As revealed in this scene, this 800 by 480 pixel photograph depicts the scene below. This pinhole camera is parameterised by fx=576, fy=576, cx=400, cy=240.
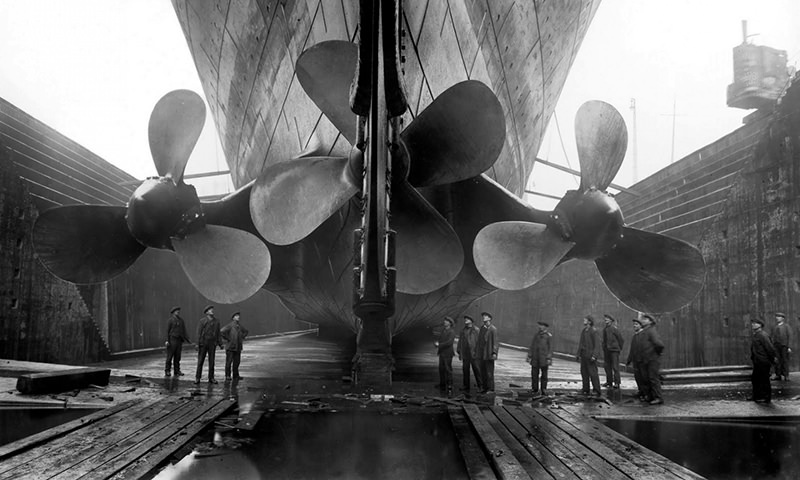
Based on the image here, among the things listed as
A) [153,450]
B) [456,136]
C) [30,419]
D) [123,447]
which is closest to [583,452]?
[456,136]

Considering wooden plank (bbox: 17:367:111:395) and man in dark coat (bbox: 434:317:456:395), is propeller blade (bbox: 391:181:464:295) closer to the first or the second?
man in dark coat (bbox: 434:317:456:395)

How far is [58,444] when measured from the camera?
4.49 m

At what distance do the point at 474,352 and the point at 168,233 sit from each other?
472 centimetres

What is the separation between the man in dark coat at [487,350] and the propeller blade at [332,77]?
13.4ft

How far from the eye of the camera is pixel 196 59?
25.1ft

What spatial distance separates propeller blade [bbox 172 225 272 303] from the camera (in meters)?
6.25

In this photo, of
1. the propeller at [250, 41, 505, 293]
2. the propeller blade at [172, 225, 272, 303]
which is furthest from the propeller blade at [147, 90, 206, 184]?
the propeller at [250, 41, 505, 293]

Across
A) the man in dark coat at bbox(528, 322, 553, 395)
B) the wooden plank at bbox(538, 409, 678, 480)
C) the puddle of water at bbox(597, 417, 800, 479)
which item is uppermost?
the man in dark coat at bbox(528, 322, 553, 395)

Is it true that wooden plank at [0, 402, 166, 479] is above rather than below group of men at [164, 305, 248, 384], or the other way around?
below

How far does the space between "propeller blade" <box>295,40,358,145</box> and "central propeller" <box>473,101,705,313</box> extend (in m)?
1.85

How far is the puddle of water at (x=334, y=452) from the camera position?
13.8 ft

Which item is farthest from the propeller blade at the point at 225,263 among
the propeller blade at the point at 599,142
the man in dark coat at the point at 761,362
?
the man in dark coat at the point at 761,362

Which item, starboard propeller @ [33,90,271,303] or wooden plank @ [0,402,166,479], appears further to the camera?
starboard propeller @ [33,90,271,303]

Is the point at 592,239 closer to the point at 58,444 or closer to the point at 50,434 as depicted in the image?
the point at 58,444
